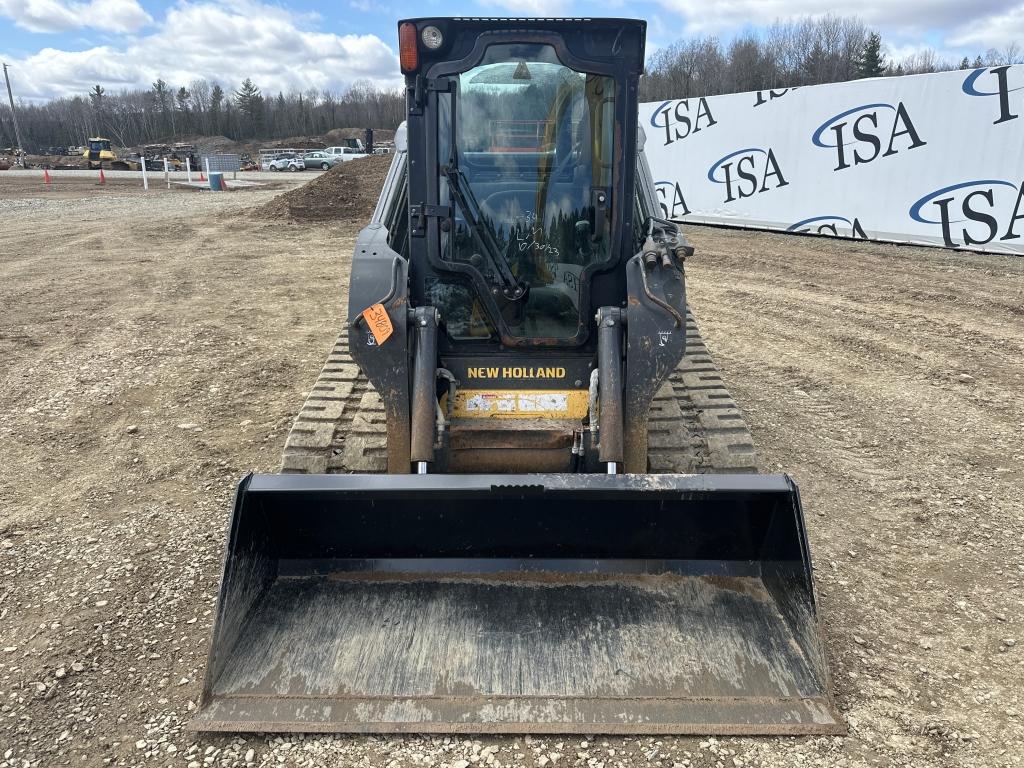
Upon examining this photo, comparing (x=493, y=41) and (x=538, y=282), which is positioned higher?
(x=493, y=41)

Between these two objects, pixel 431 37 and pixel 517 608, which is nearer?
pixel 517 608

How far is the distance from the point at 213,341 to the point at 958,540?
269 inches

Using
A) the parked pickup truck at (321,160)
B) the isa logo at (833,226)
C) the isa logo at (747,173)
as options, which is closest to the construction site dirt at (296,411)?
the isa logo at (833,226)

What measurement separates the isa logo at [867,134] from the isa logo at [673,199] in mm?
3454

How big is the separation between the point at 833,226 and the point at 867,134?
5.55ft

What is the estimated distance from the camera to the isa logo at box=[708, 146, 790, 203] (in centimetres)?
1447

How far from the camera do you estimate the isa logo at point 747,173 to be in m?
14.5

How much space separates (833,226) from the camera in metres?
13.7

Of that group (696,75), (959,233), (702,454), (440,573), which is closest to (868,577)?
(702,454)

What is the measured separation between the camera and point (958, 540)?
403 cm

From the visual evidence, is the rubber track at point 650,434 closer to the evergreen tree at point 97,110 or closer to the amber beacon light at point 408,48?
the amber beacon light at point 408,48

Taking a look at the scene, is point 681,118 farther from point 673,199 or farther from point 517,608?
point 517,608

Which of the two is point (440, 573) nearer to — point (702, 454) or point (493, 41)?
point (702, 454)

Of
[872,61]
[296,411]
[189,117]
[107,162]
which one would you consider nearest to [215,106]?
[189,117]
